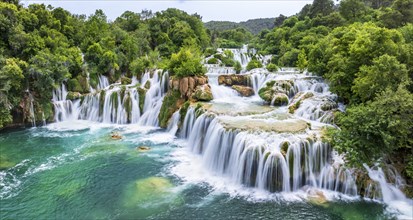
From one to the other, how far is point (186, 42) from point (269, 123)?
27.2 m

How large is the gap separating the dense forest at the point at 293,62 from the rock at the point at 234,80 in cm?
278

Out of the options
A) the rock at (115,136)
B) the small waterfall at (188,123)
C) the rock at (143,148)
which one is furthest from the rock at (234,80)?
the rock at (143,148)

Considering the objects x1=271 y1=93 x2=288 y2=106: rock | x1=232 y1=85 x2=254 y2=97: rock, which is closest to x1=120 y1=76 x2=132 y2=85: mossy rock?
x1=232 y1=85 x2=254 y2=97: rock

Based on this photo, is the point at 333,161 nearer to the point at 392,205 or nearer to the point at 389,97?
the point at 392,205

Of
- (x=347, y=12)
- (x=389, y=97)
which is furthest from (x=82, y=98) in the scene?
(x=347, y=12)

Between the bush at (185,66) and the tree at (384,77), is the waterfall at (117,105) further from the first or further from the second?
the tree at (384,77)

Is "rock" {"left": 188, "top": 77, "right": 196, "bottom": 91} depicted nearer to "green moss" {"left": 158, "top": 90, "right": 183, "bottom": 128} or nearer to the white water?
"green moss" {"left": 158, "top": 90, "right": 183, "bottom": 128}

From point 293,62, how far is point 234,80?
46.4 feet

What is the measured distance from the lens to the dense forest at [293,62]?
10.5 metres

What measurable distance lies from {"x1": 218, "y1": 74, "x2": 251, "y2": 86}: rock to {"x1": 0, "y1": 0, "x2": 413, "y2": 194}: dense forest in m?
2.78

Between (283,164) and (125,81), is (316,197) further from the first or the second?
(125,81)

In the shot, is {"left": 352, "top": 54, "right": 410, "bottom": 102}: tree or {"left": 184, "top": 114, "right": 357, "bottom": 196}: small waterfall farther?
{"left": 352, "top": 54, "right": 410, "bottom": 102}: tree

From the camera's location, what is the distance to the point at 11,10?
76.5ft

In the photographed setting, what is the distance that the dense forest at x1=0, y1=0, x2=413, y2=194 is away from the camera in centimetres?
1048
